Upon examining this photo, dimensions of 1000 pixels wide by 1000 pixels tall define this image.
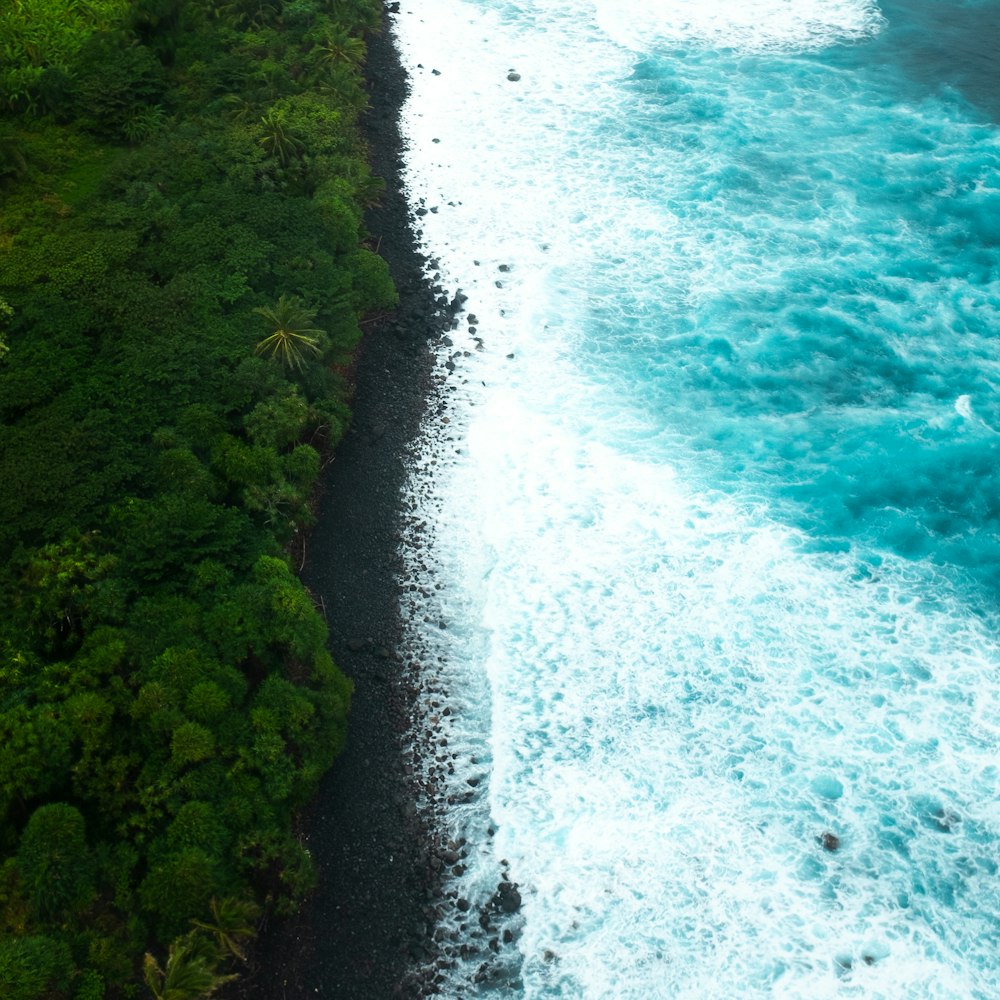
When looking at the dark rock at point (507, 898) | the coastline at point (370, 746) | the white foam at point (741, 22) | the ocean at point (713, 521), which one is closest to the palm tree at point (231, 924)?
the coastline at point (370, 746)

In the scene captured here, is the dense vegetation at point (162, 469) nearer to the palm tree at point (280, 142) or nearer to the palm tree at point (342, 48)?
the palm tree at point (280, 142)

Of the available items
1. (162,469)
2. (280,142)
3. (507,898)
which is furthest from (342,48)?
(507,898)

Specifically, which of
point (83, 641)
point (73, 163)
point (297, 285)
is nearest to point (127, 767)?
point (83, 641)

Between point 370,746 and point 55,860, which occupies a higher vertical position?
point 55,860

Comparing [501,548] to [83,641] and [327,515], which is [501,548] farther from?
[83,641]

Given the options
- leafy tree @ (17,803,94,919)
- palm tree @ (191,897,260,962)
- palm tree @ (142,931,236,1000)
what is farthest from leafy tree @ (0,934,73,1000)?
palm tree @ (191,897,260,962)

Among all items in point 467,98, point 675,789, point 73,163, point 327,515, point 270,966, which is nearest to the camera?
point 270,966

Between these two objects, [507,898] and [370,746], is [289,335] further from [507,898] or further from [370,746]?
[507,898]
